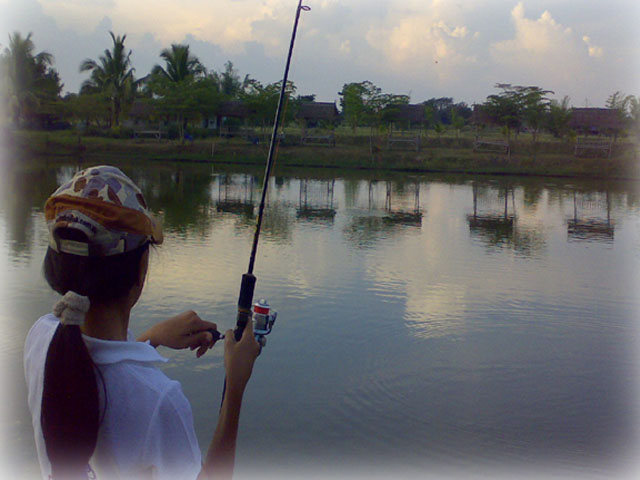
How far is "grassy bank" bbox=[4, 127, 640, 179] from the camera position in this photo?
1351 inches

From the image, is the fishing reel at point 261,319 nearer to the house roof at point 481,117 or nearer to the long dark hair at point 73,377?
the long dark hair at point 73,377

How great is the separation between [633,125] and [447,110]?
101 ft

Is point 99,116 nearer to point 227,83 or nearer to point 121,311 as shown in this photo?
point 227,83

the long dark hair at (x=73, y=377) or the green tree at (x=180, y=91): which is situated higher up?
the green tree at (x=180, y=91)

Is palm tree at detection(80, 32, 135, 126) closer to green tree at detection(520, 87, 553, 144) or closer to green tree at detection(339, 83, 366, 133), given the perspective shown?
green tree at detection(339, 83, 366, 133)

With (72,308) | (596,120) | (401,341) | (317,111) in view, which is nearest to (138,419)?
(72,308)

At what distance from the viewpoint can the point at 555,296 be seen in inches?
313

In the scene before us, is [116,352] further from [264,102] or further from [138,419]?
[264,102]

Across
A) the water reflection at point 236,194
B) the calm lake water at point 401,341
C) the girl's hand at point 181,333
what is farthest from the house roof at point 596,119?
the girl's hand at point 181,333

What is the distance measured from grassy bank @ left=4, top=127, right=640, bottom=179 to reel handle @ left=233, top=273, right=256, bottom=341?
33.2m

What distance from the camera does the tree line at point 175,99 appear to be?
4025 centimetres

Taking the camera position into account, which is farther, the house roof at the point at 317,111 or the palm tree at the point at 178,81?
the house roof at the point at 317,111

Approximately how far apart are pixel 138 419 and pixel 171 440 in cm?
7

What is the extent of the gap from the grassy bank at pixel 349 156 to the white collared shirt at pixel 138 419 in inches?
1332
